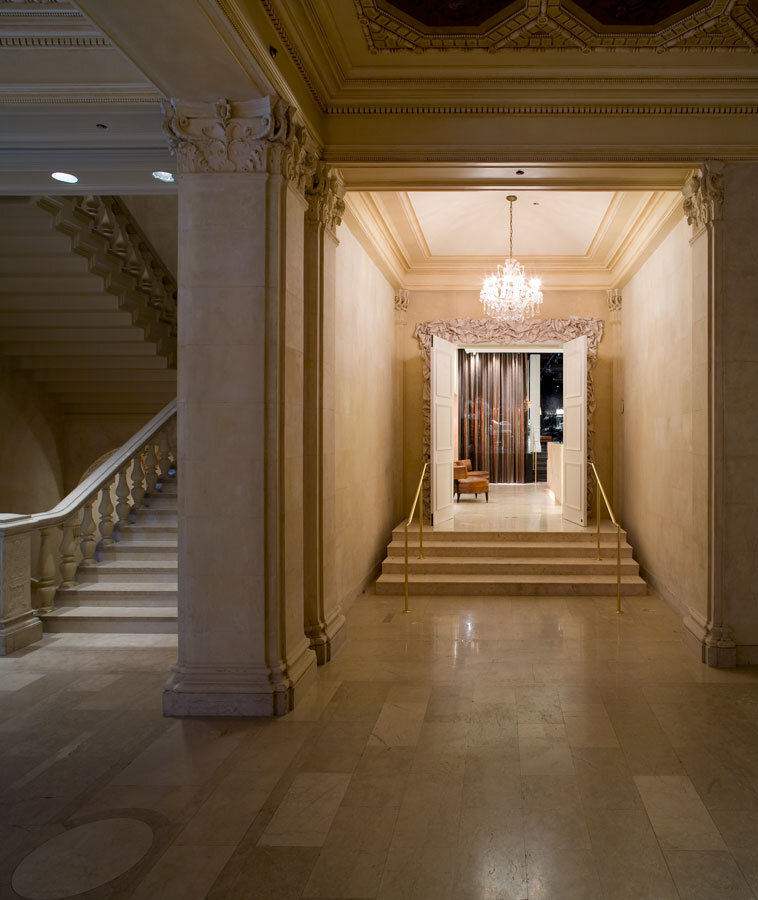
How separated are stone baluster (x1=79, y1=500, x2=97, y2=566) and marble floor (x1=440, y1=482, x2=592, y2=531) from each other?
13.4 ft

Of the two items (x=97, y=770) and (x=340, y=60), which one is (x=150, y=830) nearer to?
(x=97, y=770)

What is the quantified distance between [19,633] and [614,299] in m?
8.26

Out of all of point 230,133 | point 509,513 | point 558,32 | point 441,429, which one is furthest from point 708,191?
point 509,513

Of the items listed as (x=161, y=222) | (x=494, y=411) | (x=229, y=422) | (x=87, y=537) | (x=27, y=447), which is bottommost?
(x=87, y=537)

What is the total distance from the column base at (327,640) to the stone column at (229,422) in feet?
2.92

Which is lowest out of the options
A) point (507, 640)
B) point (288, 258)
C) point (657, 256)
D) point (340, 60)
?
point (507, 640)

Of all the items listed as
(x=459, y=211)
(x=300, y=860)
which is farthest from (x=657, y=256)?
(x=300, y=860)

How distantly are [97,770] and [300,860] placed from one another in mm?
1353

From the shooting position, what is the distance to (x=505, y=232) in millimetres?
8320

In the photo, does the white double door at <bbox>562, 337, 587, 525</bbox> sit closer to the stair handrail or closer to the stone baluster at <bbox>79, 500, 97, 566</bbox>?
the stair handrail

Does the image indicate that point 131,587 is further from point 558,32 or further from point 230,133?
point 558,32

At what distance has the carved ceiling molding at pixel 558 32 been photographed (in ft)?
13.3

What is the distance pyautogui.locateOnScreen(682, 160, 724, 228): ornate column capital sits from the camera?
Result: 189 inches

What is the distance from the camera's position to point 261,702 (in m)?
3.99
